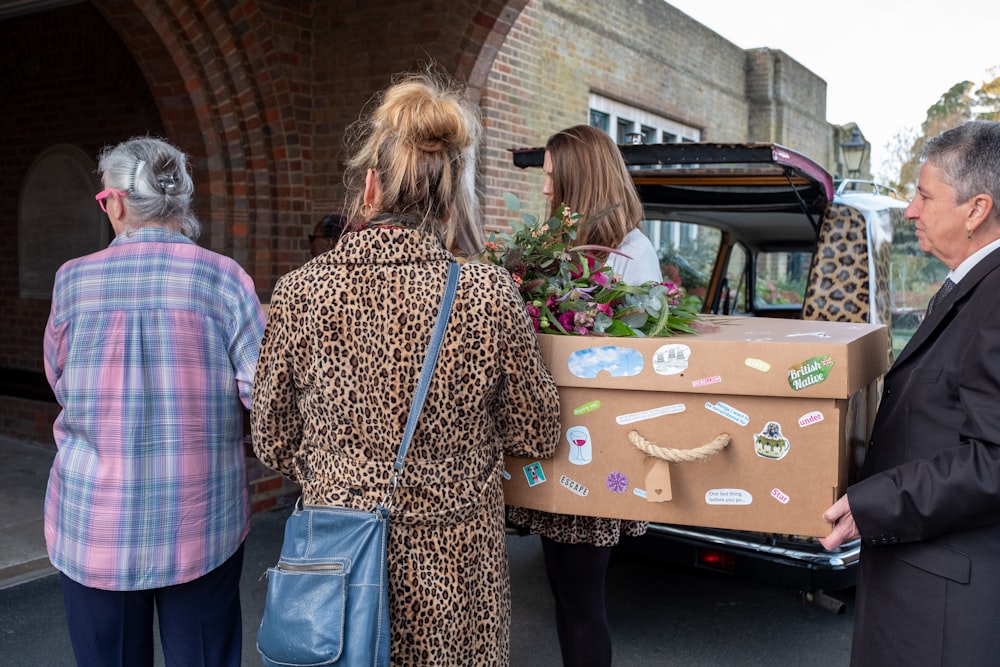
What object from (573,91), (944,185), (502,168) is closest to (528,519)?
(944,185)

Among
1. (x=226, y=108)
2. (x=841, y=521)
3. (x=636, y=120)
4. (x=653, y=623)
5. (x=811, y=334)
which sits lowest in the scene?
(x=653, y=623)

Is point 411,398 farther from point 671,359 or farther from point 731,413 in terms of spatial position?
point 731,413

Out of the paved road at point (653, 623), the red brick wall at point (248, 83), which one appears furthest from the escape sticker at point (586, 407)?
the red brick wall at point (248, 83)

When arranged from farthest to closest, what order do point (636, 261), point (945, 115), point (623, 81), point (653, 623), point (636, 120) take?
point (945, 115) < point (636, 120) < point (623, 81) < point (653, 623) < point (636, 261)

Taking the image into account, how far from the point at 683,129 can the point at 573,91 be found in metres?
4.02

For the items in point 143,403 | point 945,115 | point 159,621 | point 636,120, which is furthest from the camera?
point 945,115

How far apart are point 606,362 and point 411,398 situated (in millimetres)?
456

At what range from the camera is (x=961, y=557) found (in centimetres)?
188

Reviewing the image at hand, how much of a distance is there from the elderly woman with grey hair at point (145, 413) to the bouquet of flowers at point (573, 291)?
79 cm

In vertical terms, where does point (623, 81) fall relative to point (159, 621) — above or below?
above

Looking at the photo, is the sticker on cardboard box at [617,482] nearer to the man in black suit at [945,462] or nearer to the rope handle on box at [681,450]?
the rope handle on box at [681,450]

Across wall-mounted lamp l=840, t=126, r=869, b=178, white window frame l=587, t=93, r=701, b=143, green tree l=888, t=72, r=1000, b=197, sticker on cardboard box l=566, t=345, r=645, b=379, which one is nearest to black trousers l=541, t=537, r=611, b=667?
sticker on cardboard box l=566, t=345, r=645, b=379

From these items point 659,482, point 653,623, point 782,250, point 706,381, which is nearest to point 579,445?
point 659,482

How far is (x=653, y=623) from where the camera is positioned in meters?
4.43
